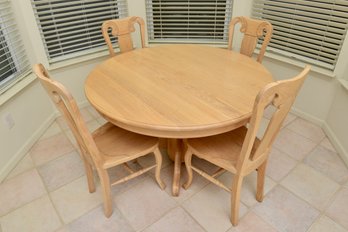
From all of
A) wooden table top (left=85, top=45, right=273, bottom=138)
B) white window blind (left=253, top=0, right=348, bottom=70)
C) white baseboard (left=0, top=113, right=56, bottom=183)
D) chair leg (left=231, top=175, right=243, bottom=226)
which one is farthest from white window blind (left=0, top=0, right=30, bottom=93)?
white window blind (left=253, top=0, right=348, bottom=70)

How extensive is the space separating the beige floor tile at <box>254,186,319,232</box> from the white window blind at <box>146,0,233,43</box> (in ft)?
5.86

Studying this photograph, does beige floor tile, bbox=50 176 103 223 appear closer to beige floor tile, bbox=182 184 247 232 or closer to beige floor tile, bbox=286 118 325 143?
beige floor tile, bbox=182 184 247 232

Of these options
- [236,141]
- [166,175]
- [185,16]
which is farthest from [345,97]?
[185,16]

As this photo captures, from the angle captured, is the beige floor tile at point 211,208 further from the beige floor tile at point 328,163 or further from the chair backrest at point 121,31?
the chair backrest at point 121,31

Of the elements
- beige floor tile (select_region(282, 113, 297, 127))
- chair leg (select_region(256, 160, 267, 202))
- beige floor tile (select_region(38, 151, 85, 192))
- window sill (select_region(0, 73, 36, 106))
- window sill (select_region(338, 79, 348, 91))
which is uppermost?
window sill (select_region(0, 73, 36, 106))

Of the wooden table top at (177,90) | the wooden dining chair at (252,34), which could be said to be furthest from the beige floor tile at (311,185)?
the wooden dining chair at (252,34)

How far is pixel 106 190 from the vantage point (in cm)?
145

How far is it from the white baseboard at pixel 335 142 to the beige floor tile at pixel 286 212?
629mm

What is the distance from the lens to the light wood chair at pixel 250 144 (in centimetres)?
100

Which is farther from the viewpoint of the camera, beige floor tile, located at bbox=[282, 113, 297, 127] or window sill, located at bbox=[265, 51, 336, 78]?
beige floor tile, located at bbox=[282, 113, 297, 127]

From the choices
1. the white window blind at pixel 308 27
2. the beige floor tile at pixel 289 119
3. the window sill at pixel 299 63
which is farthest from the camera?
the beige floor tile at pixel 289 119

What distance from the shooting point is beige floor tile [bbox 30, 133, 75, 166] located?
80.4 inches

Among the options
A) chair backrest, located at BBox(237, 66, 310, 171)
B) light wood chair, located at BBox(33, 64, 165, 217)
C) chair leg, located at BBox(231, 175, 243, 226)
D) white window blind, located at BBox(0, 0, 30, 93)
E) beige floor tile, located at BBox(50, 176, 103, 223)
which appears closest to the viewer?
chair backrest, located at BBox(237, 66, 310, 171)

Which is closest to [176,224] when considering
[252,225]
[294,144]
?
[252,225]
